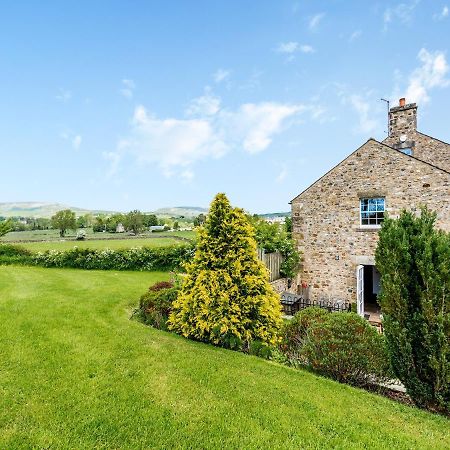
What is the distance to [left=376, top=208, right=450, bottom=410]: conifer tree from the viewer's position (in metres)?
4.70

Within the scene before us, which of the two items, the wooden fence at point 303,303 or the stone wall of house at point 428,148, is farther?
the stone wall of house at point 428,148

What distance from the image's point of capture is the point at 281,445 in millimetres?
3844

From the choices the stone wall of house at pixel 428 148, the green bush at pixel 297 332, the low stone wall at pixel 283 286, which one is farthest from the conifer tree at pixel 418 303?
the stone wall of house at pixel 428 148

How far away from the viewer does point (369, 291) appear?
17.9 m

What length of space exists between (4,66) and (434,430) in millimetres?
26603

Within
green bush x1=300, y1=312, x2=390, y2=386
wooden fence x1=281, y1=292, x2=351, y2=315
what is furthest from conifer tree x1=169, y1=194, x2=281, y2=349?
wooden fence x1=281, y1=292, x2=351, y2=315

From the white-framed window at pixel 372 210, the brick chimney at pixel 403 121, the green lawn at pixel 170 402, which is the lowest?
the green lawn at pixel 170 402

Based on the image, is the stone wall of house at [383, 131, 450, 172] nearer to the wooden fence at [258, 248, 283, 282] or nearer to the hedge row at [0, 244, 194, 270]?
the wooden fence at [258, 248, 283, 282]

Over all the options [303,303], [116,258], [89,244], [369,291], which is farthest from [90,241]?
[369,291]

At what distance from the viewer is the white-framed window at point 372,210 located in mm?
13578

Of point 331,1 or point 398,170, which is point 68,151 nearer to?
point 331,1

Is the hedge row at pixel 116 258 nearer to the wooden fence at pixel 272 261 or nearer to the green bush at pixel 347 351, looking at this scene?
the wooden fence at pixel 272 261

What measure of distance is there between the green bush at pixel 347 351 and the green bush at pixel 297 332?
0.56 metres

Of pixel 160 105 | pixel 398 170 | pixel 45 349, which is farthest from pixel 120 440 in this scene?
pixel 160 105
